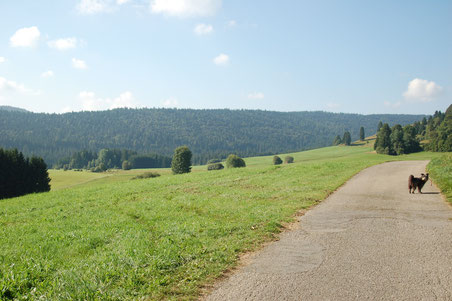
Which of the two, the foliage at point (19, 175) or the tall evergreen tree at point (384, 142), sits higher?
the tall evergreen tree at point (384, 142)

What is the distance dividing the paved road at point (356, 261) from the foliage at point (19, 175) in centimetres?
5484

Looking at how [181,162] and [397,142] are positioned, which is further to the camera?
[397,142]

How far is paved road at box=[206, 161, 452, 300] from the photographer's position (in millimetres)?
5555

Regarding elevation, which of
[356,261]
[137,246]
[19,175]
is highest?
[356,261]

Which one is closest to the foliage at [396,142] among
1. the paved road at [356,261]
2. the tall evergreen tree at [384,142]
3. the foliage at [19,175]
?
the tall evergreen tree at [384,142]

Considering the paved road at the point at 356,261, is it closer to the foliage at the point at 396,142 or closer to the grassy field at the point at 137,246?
the grassy field at the point at 137,246

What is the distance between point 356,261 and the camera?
695cm

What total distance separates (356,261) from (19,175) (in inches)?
2382

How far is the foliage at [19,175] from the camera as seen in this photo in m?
49.8

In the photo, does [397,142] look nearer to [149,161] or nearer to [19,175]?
[19,175]

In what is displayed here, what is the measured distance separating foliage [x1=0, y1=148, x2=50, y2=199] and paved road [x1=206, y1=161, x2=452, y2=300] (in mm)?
54840

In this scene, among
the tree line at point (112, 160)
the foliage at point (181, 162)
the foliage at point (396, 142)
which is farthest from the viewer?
the tree line at point (112, 160)

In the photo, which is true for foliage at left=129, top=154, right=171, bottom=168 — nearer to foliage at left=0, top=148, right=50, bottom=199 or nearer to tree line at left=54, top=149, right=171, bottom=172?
tree line at left=54, top=149, right=171, bottom=172

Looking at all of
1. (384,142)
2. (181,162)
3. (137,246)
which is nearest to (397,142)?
(384,142)
